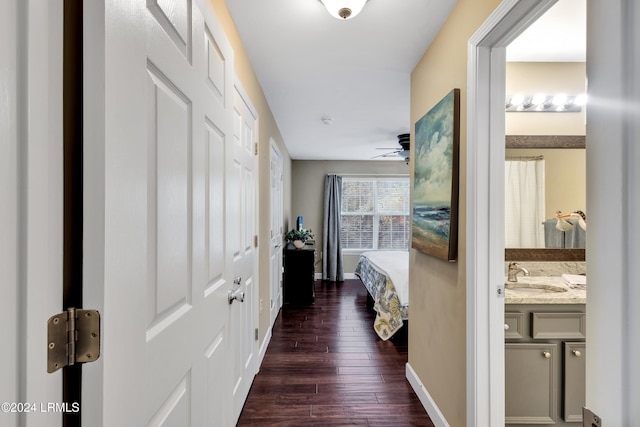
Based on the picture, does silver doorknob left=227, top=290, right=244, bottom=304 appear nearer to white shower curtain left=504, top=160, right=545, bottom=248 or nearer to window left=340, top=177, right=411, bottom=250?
white shower curtain left=504, top=160, right=545, bottom=248

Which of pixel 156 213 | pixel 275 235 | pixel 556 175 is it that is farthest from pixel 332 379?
pixel 556 175

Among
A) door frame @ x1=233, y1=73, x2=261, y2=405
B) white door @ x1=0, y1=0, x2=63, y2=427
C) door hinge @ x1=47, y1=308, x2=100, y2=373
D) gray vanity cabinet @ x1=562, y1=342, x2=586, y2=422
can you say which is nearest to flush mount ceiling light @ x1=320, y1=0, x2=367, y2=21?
door frame @ x1=233, y1=73, x2=261, y2=405

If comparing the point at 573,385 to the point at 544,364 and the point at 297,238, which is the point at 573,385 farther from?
the point at 297,238

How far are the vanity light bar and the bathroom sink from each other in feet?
3.97

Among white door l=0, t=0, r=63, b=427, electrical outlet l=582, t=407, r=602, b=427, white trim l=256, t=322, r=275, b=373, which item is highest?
white door l=0, t=0, r=63, b=427

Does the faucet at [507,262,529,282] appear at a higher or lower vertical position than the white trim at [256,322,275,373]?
higher

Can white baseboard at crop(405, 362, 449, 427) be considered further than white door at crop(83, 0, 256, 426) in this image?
Yes

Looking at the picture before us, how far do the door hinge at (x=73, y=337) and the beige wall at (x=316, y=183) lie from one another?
18.7 feet

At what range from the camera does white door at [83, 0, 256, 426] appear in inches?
20.3

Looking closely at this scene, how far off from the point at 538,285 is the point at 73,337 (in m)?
2.26

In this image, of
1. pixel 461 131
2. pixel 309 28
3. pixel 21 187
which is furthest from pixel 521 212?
pixel 21 187

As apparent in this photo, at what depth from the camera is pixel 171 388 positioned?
78 centimetres

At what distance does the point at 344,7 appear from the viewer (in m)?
1.48

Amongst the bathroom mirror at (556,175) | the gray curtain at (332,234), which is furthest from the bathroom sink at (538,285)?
the gray curtain at (332,234)
